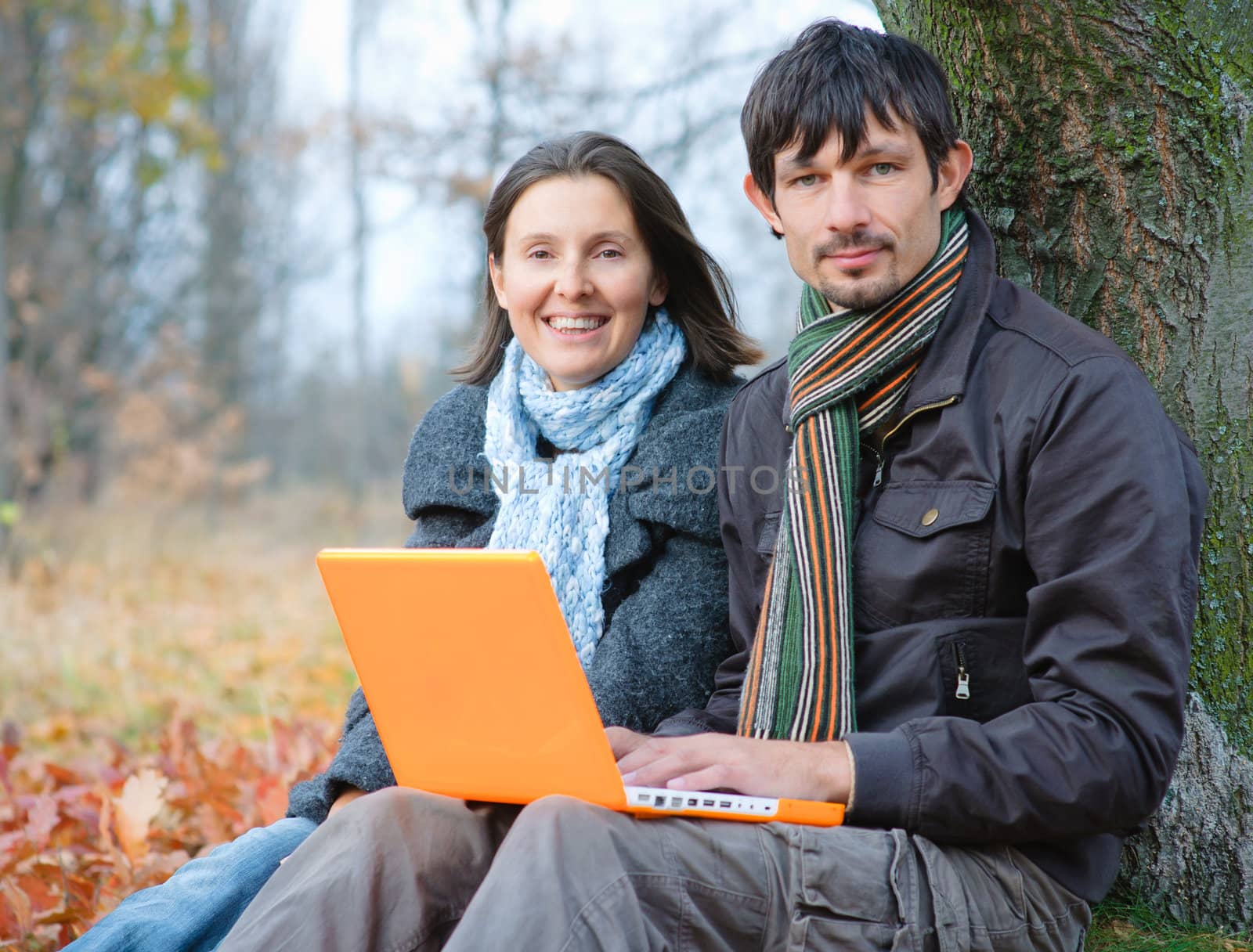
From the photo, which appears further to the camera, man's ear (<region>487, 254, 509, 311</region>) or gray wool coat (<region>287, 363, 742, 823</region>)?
man's ear (<region>487, 254, 509, 311</region>)

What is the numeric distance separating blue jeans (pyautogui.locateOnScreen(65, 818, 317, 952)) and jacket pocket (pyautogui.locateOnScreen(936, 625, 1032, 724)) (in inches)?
52.2

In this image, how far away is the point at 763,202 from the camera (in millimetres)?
2432

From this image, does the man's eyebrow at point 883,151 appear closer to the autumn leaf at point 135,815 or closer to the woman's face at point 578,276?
the woman's face at point 578,276

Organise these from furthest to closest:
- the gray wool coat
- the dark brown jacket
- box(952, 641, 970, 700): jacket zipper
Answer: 1. the gray wool coat
2. box(952, 641, 970, 700): jacket zipper
3. the dark brown jacket

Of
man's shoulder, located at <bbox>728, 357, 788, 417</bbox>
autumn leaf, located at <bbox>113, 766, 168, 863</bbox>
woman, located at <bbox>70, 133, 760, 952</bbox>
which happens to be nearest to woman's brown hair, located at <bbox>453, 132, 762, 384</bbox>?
woman, located at <bbox>70, 133, 760, 952</bbox>

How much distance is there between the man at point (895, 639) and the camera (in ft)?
5.71

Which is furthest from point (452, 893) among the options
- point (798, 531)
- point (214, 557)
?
point (214, 557)

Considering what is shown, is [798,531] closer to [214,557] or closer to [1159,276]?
[1159,276]

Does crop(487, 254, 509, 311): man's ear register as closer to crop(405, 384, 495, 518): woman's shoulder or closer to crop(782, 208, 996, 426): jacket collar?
crop(405, 384, 495, 518): woman's shoulder

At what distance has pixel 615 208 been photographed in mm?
2846

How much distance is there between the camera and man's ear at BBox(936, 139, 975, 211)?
A: 88.7 inches

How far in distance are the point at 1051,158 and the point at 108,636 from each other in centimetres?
552

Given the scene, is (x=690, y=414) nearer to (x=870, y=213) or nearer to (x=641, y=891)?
(x=870, y=213)

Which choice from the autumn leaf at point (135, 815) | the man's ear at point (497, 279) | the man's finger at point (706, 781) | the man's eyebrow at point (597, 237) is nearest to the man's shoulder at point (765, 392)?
the man's eyebrow at point (597, 237)
